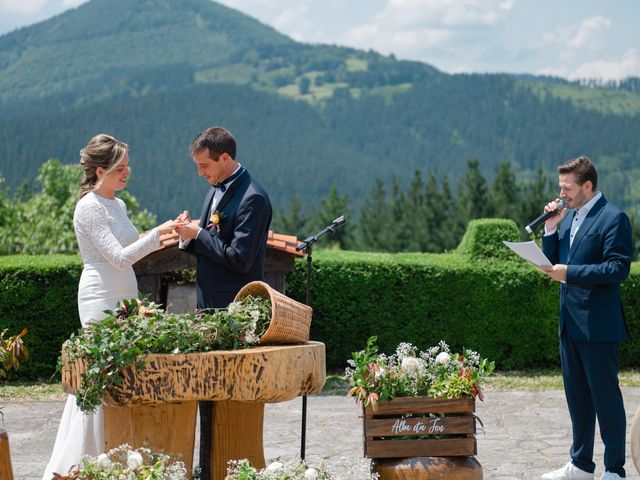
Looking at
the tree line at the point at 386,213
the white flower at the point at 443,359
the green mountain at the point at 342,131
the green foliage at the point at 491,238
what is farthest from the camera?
the green mountain at the point at 342,131

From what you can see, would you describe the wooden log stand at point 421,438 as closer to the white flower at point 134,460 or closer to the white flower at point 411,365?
the white flower at point 411,365

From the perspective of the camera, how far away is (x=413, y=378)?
16.9ft

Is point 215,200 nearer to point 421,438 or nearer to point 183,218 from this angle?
point 183,218

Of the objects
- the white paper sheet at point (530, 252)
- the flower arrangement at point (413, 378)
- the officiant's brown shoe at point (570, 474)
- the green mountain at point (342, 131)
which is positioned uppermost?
the green mountain at point (342, 131)

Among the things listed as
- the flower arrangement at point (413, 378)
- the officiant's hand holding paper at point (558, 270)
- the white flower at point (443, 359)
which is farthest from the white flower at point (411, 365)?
the officiant's hand holding paper at point (558, 270)

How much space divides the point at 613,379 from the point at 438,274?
5.92 meters

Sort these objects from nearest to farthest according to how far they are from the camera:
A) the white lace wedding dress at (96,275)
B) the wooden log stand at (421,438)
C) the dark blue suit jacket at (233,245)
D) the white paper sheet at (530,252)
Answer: the wooden log stand at (421,438) → the dark blue suit jacket at (233,245) → the white lace wedding dress at (96,275) → the white paper sheet at (530,252)

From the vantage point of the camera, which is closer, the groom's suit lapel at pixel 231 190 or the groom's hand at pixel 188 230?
the groom's hand at pixel 188 230

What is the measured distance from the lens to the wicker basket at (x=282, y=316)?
475 centimetres

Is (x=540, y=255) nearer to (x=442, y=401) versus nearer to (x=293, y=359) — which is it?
(x=442, y=401)

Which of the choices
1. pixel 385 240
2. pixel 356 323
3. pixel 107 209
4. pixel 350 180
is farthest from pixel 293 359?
pixel 350 180

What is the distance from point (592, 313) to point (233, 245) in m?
2.25

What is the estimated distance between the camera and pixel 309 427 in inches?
332

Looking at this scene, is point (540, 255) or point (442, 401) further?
point (540, 255)
